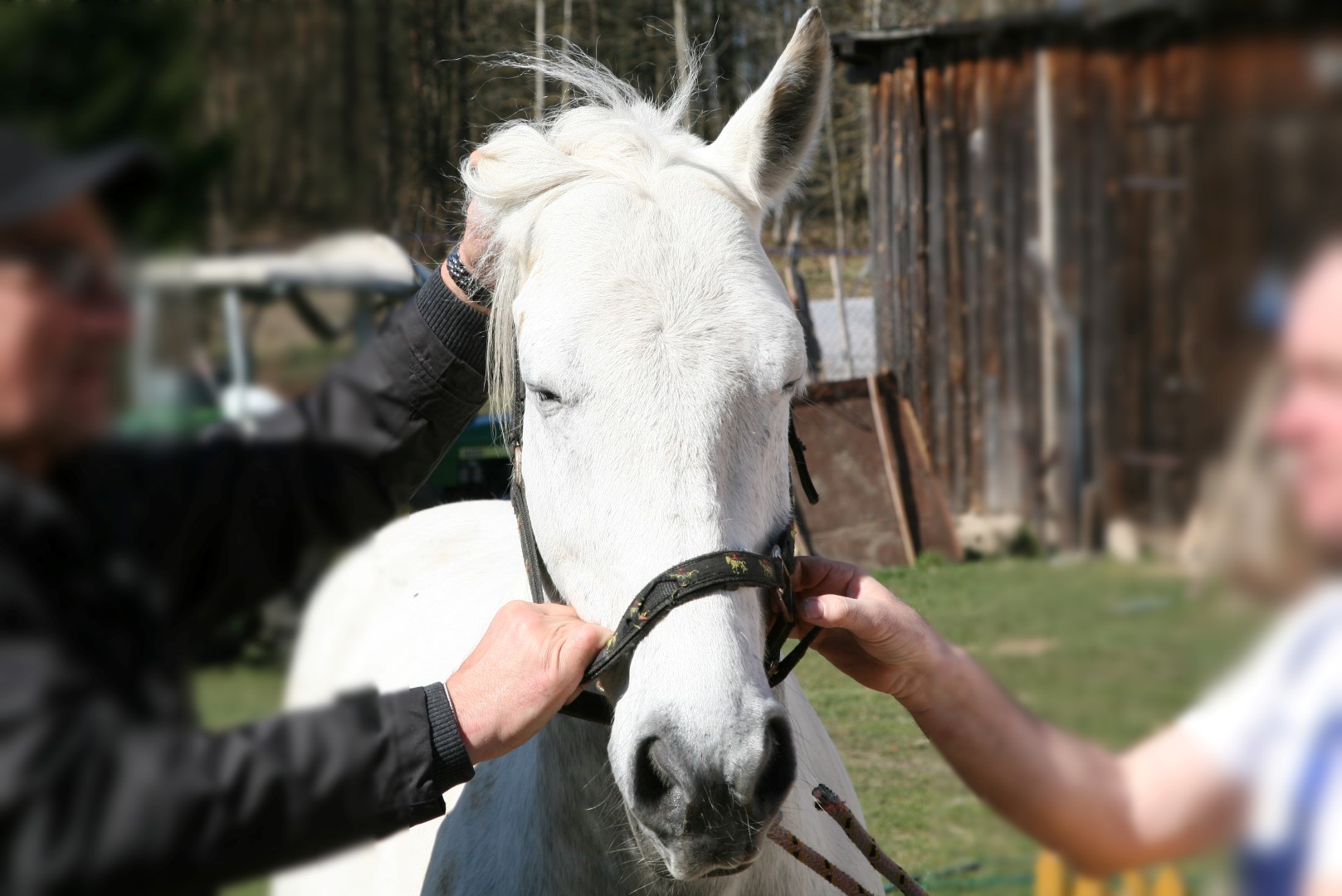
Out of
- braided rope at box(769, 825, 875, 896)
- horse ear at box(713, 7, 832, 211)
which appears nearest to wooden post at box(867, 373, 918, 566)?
horse ear at box(713, 7, 832, 211)

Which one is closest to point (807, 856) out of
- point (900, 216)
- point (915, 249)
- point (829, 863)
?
point (829, 863)

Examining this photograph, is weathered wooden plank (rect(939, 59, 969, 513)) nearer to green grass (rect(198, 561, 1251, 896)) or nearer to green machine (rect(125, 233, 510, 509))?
green grass (rect(198, 561, 1251, 896))

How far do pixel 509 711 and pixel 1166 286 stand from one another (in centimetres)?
107

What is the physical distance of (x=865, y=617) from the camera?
138 centimetres

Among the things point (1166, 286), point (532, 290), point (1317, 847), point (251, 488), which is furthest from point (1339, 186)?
point (532, 290)

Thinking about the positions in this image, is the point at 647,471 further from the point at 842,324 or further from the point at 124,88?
the point at 842,324

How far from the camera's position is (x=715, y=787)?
50.9 inches

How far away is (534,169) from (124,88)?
123 centimetres

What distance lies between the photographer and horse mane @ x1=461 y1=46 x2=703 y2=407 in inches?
69.3

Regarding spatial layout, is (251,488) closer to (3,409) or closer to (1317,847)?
(3,409)

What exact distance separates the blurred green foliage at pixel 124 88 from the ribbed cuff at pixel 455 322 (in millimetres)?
1210

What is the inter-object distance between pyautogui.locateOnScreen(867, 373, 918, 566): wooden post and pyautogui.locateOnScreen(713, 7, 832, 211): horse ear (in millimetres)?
4437

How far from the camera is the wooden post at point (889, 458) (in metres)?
6.67

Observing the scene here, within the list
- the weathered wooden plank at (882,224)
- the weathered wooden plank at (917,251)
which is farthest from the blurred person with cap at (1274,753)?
the weathered wooden plank at (882,224)
